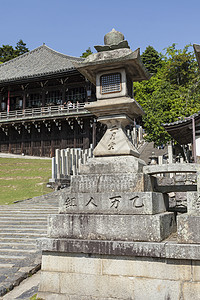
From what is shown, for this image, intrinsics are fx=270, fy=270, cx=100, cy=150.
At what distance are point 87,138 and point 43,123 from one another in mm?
5435

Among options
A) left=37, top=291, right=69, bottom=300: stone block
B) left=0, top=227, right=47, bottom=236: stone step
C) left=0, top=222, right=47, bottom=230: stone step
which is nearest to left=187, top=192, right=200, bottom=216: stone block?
left=37, top=291, right=69, bottom=300: stone block

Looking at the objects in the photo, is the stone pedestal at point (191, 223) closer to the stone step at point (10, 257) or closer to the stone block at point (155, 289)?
the stone block at point (155, 289)

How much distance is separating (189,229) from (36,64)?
32432mm

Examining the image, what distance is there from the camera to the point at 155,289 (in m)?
3.51

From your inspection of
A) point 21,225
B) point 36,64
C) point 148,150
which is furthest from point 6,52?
point 21,225

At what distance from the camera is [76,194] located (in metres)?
4.29

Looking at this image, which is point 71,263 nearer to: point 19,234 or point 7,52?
point 19,234

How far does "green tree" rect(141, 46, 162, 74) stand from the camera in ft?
144

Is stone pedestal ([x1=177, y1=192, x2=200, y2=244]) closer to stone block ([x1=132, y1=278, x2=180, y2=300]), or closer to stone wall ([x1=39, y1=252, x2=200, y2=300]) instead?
stone wall ([x1=39, y1=252, x2=200, y2=300])

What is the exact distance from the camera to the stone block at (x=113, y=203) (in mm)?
3885

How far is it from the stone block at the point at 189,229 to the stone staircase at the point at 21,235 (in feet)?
7.97

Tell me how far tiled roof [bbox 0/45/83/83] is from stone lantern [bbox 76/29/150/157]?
2425 centimetres

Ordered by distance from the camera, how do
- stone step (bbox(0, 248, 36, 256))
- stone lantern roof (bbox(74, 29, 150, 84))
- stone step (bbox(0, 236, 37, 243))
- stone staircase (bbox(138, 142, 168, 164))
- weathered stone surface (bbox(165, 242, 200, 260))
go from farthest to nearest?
stone staircase (bbox(138, 142, 168, 164)) → stone step (bbox(0, 236, 37, 243)) → stone step (bbox(0, 248, 36, 256)) → stone lantern roof (bbox(74, 29, 150, 84)) → weathered stone surface (bbox(165, 242, 200, 260))

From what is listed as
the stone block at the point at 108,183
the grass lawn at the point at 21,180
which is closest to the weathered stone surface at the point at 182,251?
the stone block at the point at 108,183
